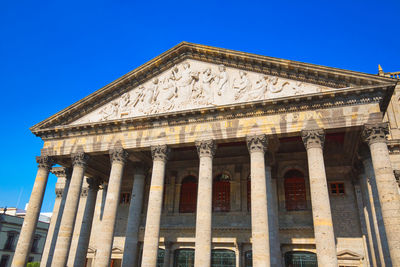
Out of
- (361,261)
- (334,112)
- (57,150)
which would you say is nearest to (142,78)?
(57,150)

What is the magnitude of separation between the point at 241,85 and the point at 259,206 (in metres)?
6.59

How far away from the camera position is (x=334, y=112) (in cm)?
1484

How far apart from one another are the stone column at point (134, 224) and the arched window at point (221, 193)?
4983mm

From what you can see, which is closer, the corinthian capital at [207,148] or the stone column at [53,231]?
the corinthian capital at [207,148]

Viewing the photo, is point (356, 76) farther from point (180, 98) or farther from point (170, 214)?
point (170, 214)

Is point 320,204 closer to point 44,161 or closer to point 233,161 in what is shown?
point 233,161

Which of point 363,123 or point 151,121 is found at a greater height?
point 151,121

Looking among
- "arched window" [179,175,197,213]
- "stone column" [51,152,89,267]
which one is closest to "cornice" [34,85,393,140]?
"stone column" [51,152,89,267]

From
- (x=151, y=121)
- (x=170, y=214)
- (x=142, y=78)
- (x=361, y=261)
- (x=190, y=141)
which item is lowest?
(x=361, y=261)

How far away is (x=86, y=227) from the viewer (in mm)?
20750

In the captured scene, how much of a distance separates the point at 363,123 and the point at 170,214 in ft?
43.3

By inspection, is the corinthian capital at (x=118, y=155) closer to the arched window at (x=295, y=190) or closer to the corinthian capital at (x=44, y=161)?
the corinthian capital at (x=44, y=161)

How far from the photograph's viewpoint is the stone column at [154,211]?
15.0 meters

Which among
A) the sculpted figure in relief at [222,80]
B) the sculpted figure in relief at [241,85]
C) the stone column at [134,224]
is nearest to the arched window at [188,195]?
the stone column at [134,224]
